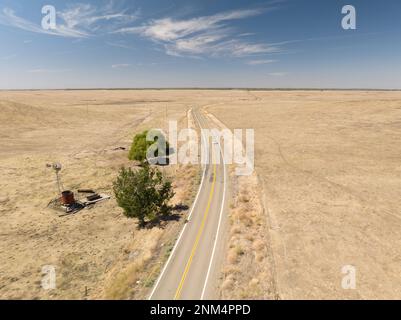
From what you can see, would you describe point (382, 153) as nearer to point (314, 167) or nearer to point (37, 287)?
point (314, 167)

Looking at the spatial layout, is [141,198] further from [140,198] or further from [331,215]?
[331,215]

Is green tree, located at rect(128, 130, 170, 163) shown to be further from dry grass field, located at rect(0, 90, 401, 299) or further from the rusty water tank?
the rusty water tank

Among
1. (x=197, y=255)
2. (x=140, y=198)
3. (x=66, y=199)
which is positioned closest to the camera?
(x=197, y=255)

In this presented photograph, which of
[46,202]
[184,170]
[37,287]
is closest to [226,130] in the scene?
[184,170]

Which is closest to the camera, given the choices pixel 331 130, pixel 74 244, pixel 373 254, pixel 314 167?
pixel 373 254

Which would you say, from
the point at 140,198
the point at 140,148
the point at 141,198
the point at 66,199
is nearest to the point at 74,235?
the point at 66,199

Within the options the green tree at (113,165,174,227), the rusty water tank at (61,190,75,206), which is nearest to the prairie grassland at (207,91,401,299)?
the green tree at (113,165,174,227)

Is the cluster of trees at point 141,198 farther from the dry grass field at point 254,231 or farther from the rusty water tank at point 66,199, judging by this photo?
the rusty water tank at point 66,199

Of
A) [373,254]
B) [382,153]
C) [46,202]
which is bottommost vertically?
[373,254]
